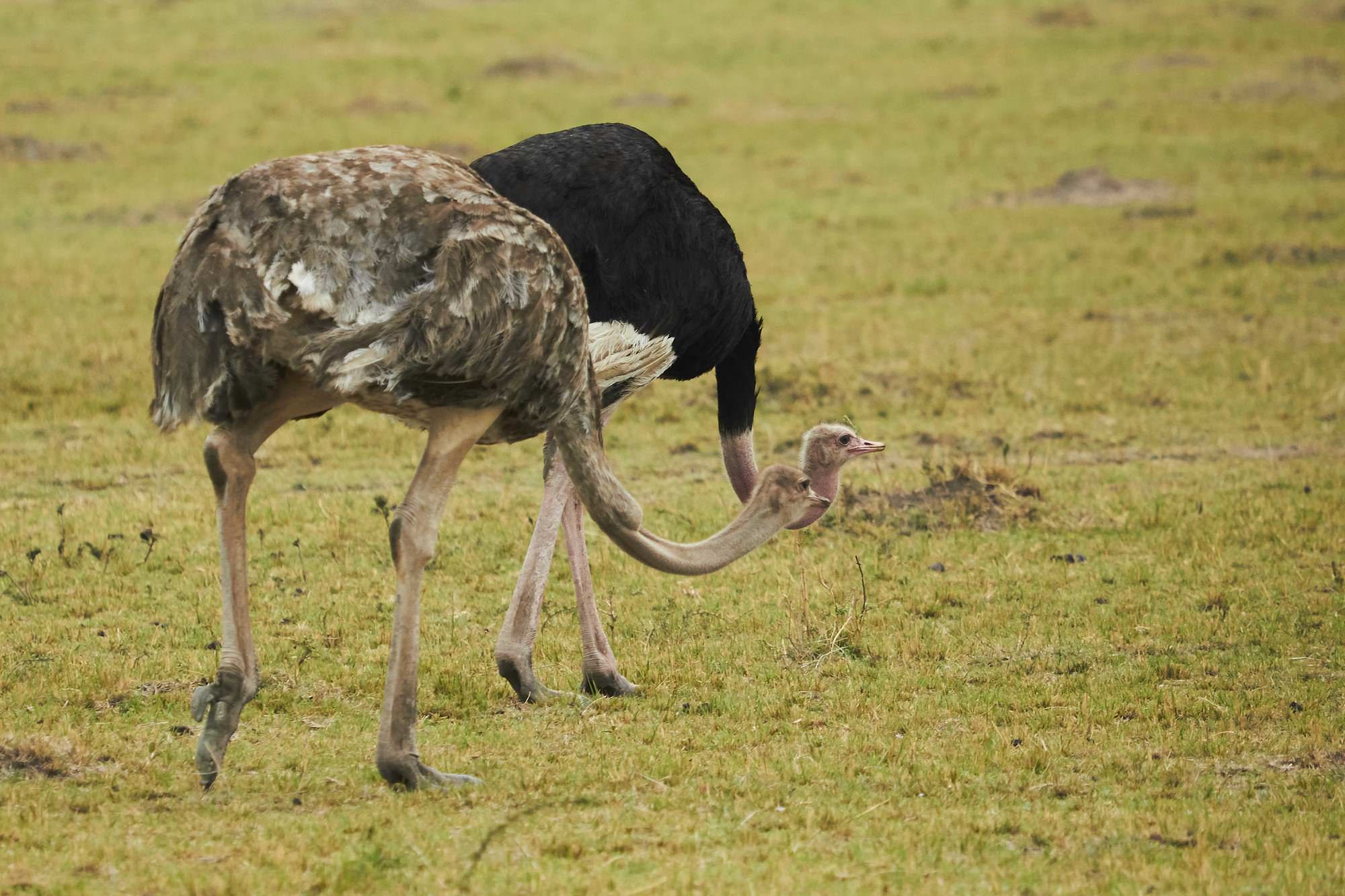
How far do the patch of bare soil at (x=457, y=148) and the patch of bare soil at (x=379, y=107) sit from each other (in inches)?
106

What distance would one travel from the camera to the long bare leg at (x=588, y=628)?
7.32m

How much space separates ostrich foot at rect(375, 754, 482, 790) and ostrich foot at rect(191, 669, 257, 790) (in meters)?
0.51

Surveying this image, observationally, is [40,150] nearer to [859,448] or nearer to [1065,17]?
[859,448]

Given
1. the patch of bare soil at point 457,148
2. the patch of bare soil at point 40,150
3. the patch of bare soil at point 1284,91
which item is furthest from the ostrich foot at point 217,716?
the patch of bare soil at point 1284,91

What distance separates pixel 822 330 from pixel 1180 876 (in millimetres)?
10540

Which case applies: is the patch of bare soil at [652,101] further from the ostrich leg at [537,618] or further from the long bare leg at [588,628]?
the ostrich leg at [537,618]

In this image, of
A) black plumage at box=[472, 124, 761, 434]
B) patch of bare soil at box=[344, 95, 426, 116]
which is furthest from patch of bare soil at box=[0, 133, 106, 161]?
black plumage at box=[472, 124, 761, 434]

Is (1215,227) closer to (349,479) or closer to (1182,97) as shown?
(1182,97)

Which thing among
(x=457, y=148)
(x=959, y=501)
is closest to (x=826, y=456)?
(x=959, y=501)

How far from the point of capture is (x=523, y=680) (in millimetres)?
7199

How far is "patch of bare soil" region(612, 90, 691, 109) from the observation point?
27656 mm

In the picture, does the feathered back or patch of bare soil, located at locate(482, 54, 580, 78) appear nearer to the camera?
the feathered back

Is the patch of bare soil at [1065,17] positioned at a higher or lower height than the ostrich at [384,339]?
lower

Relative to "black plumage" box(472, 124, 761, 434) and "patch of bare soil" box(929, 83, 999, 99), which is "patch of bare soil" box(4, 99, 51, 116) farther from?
"black plumage" box(472, 124, 761, 434)
